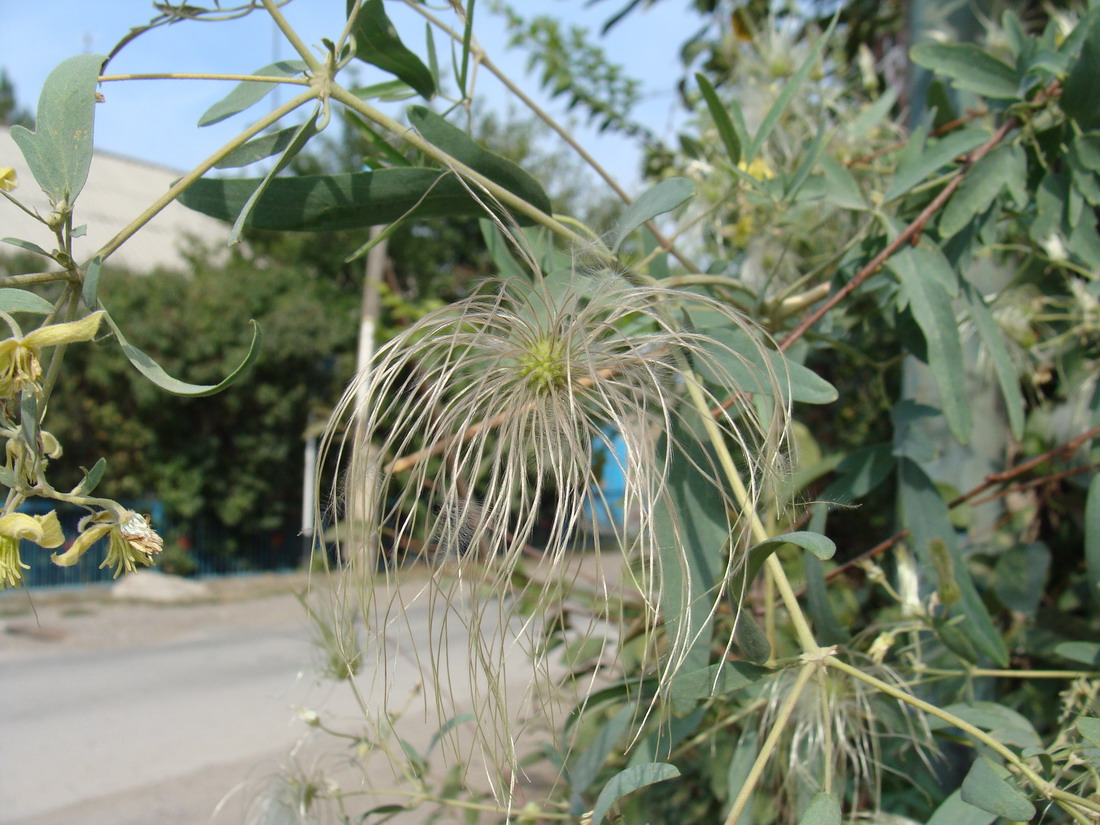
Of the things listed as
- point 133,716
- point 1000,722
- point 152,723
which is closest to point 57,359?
point 1000,722

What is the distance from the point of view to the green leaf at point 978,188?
0.98 meters

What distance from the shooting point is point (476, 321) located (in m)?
0.75

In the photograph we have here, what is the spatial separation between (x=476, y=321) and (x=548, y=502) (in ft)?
0.88

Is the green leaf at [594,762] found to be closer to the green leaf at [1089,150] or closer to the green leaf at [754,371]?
the green leaf at [754,371]

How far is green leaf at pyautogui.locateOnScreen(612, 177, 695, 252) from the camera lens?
735 mm

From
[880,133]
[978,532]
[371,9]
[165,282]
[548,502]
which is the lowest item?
[978,532]

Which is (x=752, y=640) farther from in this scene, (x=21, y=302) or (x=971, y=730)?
(x=21, y=302)

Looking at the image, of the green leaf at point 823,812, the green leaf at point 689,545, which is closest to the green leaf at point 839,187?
the green leaf at point 689,545

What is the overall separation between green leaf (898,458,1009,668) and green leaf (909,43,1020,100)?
46 cm

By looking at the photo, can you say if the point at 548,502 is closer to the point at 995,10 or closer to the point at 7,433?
the point at 7,433

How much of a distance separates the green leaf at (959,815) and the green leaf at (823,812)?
0.26 m

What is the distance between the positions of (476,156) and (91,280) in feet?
1.16

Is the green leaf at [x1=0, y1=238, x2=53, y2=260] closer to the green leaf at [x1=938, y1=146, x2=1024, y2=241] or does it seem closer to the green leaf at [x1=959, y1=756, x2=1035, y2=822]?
the green leaf at [x1=959, y1=756, x2=1035, y2=822]

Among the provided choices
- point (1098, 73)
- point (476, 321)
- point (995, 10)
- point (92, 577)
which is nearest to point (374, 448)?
point (476, 321)
